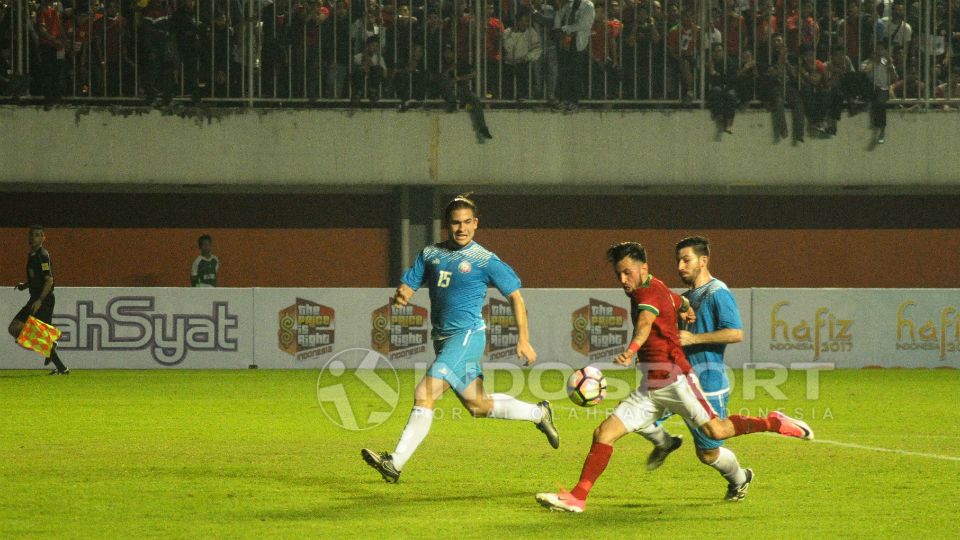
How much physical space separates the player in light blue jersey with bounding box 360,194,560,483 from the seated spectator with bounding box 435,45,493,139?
14552 mm

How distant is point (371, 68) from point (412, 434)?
15.6 m

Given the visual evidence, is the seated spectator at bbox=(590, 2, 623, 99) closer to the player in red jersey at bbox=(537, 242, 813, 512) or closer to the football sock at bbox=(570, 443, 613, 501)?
the player in red jersey at bbox=(537, 242, 813, 512)

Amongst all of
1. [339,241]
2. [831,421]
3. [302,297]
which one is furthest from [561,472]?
[339,241]

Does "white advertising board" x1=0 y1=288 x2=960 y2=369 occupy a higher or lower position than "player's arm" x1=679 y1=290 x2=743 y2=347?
lower

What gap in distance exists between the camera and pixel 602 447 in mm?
8602

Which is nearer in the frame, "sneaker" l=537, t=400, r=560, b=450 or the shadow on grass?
"sneaker" l=537, t=400, r=560, b=450

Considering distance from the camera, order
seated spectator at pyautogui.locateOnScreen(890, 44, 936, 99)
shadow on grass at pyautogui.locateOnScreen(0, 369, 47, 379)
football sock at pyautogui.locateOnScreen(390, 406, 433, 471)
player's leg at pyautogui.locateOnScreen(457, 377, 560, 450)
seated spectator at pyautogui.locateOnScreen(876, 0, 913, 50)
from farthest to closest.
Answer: seated spectator at pyautogui.locateOnScreen(890, 44, 936, 99) < seated spectator at pyautogui.locateOnScreen(876, 0, 913, 50) < shadow on grass at pyautogui.locateOnScreen(0, 369, 47, 379) < player's leg at pyautogui.locateOnScreen(457, 377, 560, 450) < football sock at pyautogui.locateOnScreen(390, 406, 433, 471)

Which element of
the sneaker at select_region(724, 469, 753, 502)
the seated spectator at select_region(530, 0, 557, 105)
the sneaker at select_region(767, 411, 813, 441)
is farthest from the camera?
the seated spectator at select_region(530, 0, 557, 105)

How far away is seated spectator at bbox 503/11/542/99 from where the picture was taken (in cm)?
2456

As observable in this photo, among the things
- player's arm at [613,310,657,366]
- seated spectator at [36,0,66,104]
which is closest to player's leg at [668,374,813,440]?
player's arm at [613,310,657,366]

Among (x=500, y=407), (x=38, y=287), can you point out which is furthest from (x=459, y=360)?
(x=38, y=287)

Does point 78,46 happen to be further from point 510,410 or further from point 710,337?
point 710,337

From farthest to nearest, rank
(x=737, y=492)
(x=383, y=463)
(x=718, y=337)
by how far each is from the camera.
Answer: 1. (x=383, y=463)
2. (x=737, y=492)
3. (x=718, y=337)

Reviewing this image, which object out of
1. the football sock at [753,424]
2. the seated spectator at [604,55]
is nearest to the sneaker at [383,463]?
the football sock at [753,424]
